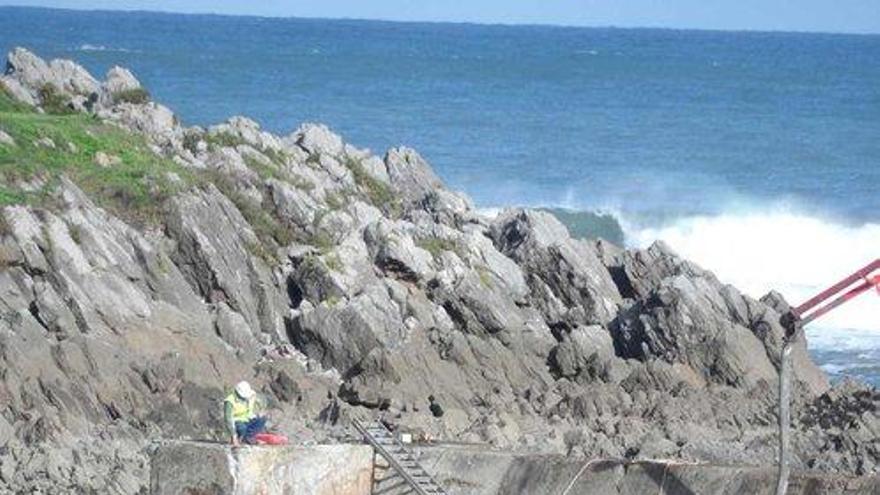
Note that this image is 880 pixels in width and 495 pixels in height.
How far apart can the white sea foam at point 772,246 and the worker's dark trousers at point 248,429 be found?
25.5m

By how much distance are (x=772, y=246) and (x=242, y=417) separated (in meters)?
32.8

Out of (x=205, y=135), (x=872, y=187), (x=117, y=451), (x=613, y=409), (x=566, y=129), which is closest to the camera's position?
(x=117, y=451)

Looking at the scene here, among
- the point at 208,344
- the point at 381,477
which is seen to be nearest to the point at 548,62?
the point at 208,344

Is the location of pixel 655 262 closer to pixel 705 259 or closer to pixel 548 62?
pixel 705 259

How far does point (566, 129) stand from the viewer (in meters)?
82.4

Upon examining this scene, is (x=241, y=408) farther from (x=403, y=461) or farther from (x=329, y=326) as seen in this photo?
(x=329, y=326)

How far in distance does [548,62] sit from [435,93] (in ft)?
106

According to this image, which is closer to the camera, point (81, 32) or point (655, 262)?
point (655, 262)

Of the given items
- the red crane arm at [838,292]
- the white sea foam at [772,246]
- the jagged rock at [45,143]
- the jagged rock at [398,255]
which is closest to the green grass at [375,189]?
the jagged rock at [398,255]

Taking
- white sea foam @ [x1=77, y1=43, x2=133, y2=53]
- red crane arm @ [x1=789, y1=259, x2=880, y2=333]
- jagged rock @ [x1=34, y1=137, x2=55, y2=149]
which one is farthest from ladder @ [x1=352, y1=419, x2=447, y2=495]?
white sea foam @ [x1=77, y1=43, x2=133, y2=53]

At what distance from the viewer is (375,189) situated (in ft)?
131

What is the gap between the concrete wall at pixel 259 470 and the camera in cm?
2131

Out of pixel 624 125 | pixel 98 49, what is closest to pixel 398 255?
pixel 624 125

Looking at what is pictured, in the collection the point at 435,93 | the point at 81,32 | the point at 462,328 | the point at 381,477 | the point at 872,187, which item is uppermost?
the point at 381,477
